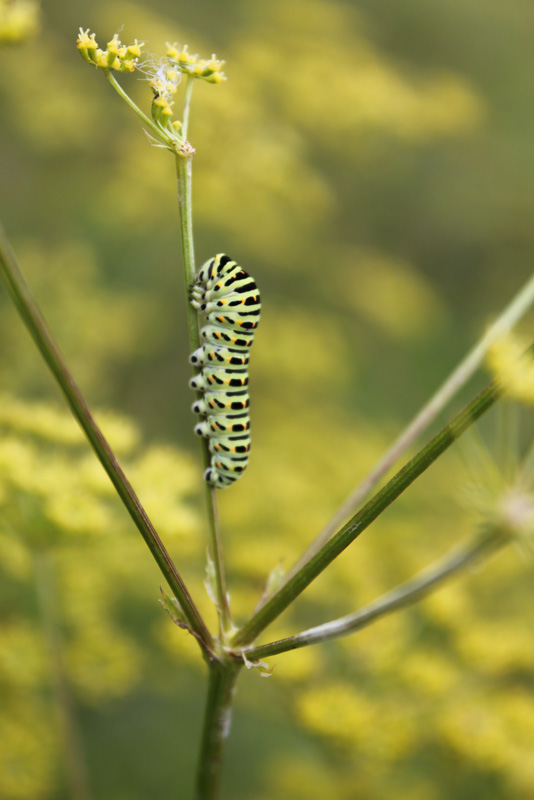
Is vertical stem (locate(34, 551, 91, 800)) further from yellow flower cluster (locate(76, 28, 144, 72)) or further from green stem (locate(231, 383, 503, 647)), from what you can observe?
yellow flower cluster (locate(76, 28, 144, 72))

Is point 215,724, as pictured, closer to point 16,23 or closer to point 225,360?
point 225,360

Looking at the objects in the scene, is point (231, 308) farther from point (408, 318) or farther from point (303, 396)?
point (408, 318)

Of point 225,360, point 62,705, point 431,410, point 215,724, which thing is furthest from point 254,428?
point 215,724

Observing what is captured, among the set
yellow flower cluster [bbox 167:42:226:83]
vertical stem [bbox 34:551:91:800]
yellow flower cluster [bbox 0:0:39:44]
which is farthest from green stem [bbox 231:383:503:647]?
vertical stem [bbox 34:551:91:800]

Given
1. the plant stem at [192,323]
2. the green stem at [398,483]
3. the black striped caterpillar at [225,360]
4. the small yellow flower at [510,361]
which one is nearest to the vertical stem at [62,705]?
the black striped caterpillar at [225,360]

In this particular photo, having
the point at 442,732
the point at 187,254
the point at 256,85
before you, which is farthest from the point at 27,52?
the point at 442,732
